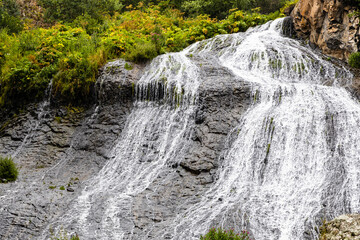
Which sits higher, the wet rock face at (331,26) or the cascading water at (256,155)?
the wet rock face at (331,26)

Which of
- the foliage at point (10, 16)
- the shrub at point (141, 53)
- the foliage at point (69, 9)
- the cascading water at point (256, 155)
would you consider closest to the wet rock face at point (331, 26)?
the cascading water at point (256, 155)

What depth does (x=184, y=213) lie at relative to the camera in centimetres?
700

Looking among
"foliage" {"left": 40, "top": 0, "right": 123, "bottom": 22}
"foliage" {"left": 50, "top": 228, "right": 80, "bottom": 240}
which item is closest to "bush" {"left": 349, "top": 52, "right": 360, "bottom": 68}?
"foliage" {"left": 50, "top": 228, "right": 80, "bottom": 240}

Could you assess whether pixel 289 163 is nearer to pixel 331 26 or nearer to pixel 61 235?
pixel 61 235

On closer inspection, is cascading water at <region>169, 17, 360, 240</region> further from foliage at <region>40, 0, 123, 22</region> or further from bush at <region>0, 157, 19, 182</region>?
foliage at <region>40, 0, 123, 22</region>

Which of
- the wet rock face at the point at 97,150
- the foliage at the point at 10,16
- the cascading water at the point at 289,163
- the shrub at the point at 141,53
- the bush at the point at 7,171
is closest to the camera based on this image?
the cascading water at the point at 289,163

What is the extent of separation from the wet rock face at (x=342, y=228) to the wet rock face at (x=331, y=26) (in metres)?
8.10

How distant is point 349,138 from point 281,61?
16.8ft

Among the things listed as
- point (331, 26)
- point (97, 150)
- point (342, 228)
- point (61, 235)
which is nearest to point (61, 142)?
point (97, 150)

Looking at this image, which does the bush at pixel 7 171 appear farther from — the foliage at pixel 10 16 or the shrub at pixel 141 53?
the foliage at pixel 10 16

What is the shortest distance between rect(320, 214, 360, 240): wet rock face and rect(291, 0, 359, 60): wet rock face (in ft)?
26.6

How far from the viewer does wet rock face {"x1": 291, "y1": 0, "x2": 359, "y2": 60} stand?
36.7 feet

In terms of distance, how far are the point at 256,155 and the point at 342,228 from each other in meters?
3.12

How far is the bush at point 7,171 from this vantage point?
28.5 ft
